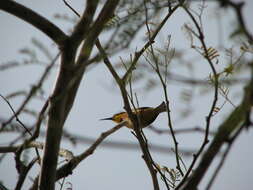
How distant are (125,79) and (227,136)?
956mm

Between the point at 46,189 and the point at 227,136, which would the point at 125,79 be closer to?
the point at 46,189

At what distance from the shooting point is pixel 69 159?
2.35 meters

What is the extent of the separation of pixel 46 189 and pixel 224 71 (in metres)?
1.11

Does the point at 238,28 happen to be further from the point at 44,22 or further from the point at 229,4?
the point at 44,22

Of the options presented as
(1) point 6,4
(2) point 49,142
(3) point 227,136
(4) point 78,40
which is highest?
(1) point 6,4

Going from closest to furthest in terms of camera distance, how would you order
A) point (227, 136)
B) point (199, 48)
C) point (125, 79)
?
point (227, 136) < point (199, 48) < point (125, 79)

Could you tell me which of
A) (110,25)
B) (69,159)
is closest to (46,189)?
(69,159)

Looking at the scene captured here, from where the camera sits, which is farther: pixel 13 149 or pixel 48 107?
pixel 13 149

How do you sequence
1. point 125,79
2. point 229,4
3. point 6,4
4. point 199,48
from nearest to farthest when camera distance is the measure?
point 229,4 < point 6,4 < point 199,48 < point 125,79

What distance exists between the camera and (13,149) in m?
2.35

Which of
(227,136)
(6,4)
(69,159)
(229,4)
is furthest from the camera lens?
(69,159)

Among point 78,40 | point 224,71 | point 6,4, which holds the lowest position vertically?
point 224,71

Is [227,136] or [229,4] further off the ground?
[229,4]

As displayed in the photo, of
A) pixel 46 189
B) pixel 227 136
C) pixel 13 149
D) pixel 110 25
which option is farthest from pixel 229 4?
pixel 13 149
